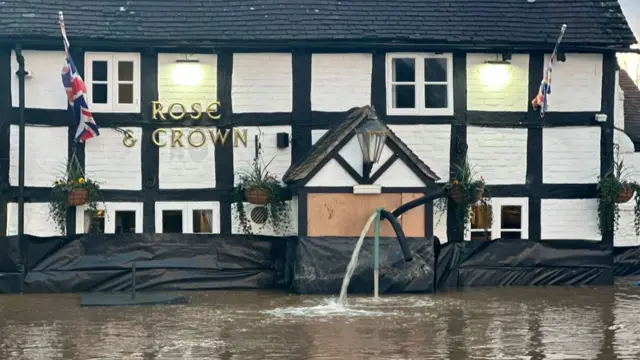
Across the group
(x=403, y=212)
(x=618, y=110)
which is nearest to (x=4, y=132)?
(x=403, y=212)

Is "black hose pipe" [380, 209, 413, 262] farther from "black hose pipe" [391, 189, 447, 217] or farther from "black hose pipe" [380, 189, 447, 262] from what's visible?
"black hose pipe" [391, 189, 447, 217]

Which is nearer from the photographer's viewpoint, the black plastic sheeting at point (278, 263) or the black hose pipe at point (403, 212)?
the black hose pipe at point (403, 212)

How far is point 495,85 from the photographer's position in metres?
20.3

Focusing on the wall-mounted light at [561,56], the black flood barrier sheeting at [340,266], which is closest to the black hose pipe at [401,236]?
the black flood barrier sheeting at [340,266]

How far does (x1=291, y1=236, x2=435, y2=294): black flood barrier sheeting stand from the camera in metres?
18.5

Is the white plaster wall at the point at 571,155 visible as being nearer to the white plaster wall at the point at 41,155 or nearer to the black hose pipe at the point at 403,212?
the black hose pipe at the point at 403,212

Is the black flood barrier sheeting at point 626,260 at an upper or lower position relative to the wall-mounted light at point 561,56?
lower

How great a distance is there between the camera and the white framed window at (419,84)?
2011 cm

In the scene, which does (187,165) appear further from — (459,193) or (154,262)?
(459,193)

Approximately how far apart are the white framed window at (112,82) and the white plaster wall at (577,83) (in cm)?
769

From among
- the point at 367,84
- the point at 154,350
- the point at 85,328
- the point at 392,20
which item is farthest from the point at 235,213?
the point at 154,350

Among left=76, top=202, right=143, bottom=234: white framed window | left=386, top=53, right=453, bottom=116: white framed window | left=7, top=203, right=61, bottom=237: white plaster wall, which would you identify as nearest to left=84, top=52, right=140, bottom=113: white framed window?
left=76, top=202, right=143, bottom=234: white framed window

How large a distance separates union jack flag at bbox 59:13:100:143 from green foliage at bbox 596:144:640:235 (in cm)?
938


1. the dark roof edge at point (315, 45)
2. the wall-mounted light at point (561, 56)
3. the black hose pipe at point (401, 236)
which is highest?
the dark roof edge at point (315, 45)
